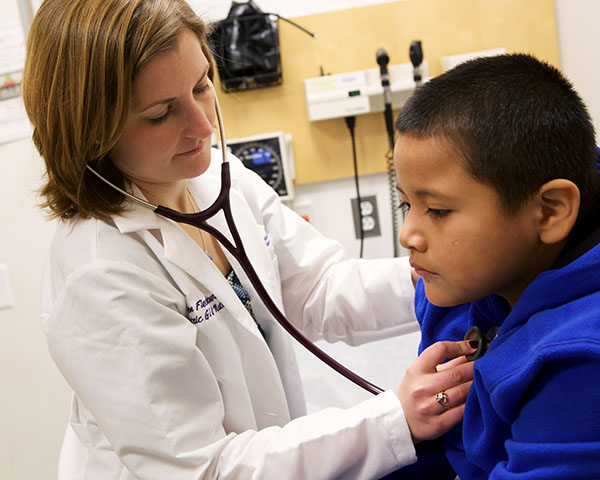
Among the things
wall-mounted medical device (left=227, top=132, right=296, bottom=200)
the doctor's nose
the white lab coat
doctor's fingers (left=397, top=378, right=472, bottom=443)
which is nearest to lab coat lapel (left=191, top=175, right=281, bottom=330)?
the white lab coat

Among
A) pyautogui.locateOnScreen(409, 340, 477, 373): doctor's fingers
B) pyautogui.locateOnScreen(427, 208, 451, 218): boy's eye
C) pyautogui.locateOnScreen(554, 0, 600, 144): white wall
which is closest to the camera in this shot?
pyautogui.locateOnScreen(427, 208, 451, 218): boy's eye

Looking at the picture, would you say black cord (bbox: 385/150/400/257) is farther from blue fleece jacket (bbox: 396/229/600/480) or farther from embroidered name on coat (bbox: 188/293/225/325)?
blue fleece jacket (bbox: 396/229/600/480)

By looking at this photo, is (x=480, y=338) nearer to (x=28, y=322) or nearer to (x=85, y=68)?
(x=85, y=68)

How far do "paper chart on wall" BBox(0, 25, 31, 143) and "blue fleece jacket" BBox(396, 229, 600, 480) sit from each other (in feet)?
4.75

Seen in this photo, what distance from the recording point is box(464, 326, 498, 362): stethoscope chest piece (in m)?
0.75

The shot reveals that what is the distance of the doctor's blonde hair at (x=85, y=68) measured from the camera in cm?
80

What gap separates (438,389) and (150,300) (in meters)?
0.42

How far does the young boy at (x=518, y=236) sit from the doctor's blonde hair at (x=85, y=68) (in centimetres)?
38

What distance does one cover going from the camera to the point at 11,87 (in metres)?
1.65

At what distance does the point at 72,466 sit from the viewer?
104 centimetres

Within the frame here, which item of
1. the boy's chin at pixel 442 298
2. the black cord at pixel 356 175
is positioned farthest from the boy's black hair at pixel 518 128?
the black cord at pixel 356 175

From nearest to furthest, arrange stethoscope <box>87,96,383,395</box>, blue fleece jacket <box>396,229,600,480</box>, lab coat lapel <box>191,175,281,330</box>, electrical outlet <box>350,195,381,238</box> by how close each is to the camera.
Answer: blue fleece jacket <box>396,229,600,480</box>, stethoscope <box>87,96,383,395</box>, lab coat lapel <box>191,175,281,330</box>, electrical outlet <box>350,195,381,238</box>

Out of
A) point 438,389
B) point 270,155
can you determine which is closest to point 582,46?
point 270,155

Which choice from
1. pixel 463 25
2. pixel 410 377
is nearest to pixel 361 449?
pixel 410 377
